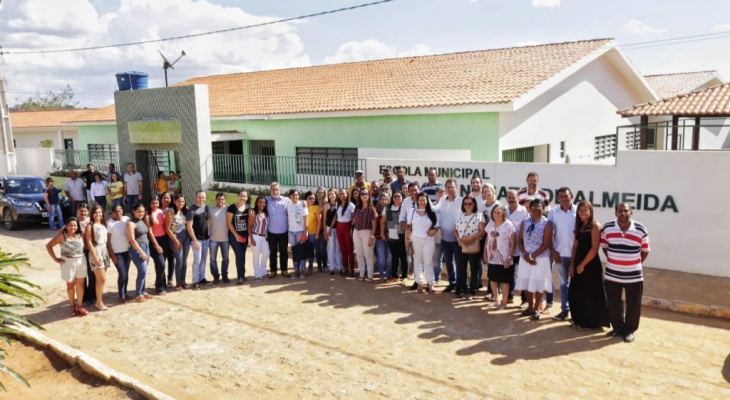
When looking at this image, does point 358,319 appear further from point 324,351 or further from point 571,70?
point 571,70

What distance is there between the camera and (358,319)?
24.0 ft

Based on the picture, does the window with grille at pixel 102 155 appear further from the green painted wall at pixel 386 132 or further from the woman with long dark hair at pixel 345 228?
the woman with long dark hair at pixel 345 228

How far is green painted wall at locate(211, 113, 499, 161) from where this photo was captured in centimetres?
1293

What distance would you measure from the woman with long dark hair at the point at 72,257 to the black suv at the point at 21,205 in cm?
819

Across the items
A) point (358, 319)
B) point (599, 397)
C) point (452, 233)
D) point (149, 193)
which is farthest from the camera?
point (149, 193)

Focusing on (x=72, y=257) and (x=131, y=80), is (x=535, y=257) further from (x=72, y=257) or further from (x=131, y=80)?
(x=131, y=80)

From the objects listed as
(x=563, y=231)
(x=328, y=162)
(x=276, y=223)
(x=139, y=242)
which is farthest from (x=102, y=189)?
(x=563, y=231)

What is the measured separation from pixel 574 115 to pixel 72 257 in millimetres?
13085

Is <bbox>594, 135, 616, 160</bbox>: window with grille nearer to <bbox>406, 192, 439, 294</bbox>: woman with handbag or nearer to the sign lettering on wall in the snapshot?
the sign lettering on wall

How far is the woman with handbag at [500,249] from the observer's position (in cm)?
723

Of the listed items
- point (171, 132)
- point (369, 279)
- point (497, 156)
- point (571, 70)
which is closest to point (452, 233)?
point (369, 279)

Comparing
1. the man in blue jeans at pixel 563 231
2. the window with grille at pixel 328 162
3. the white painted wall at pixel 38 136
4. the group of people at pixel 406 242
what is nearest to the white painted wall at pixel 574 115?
the window with grille at pixel 328 162

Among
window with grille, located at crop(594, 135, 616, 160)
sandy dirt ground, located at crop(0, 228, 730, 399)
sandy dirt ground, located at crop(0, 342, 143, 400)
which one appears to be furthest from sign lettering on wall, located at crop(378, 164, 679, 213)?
window with grille, located at crop(594, 135, 616, 160)

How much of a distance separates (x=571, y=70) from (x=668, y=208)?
6.13 metres
